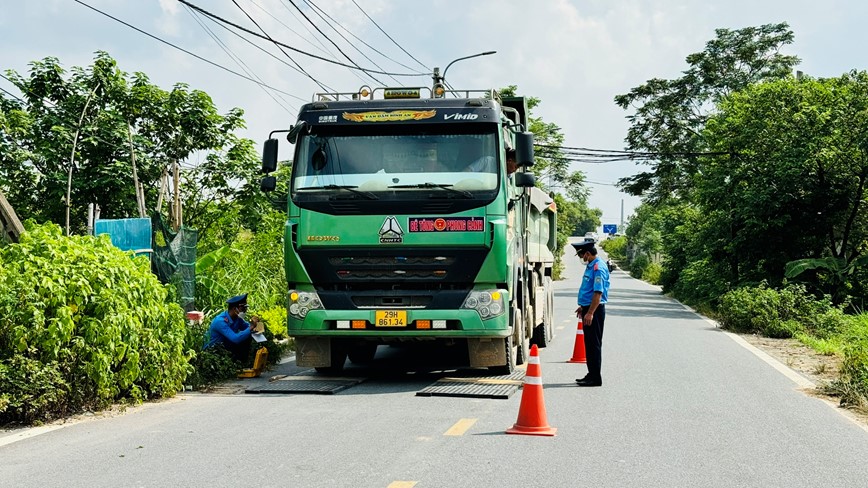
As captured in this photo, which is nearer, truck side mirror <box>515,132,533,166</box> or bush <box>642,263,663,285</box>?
truck side mirror <box>515,132,533,166</box>

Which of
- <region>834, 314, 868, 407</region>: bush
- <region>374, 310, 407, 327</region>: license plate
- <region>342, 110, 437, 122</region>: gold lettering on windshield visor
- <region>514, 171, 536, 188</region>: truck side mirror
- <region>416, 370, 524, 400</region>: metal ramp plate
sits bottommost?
A: <region>416, 370, 524, 400</region>: metal ramp plate

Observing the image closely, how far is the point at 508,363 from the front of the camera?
1102 centimetres

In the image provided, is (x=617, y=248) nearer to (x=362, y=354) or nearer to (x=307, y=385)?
(x=362, y=354)

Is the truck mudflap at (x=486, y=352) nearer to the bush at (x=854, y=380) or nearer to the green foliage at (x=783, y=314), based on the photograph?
the bush at (x=854, y=380)

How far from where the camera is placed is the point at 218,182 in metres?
20.9

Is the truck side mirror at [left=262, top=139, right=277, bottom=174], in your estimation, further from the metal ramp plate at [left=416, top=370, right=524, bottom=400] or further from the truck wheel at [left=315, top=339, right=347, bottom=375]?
the metal ramp plate at [left=416, top=370, right=524, bottom=400]

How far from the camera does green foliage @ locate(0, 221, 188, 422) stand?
7.86m

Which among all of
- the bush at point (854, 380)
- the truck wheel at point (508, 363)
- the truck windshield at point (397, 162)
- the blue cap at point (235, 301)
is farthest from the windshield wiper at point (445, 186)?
the bush at point (854, 380)

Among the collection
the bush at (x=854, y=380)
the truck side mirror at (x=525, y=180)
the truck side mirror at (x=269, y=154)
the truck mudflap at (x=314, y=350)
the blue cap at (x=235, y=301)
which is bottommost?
the bush at (x=854, y=380)

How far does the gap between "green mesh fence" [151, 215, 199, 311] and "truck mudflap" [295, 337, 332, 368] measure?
3505 millimetres

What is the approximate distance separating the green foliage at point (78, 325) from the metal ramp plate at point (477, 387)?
289cm

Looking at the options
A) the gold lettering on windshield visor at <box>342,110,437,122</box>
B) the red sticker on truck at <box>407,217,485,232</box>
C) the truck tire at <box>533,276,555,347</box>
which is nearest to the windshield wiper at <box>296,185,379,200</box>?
the red sticker on truck at <box>407,217,485,232</box>

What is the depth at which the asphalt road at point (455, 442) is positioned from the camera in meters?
6.00

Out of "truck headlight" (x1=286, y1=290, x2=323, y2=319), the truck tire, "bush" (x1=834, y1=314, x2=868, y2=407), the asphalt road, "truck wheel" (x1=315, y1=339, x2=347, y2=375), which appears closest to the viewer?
the asphalt road
